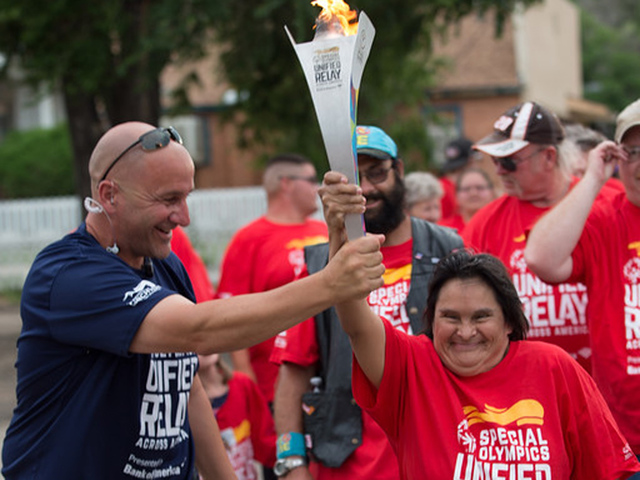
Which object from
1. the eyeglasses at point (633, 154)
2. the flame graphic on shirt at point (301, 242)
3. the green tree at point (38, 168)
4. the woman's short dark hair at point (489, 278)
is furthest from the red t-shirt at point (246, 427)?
the green tree at point (38, 168)

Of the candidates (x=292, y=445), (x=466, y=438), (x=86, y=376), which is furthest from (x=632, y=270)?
(x=86, y=376)

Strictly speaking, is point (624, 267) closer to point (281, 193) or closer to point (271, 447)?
point (271, 447)

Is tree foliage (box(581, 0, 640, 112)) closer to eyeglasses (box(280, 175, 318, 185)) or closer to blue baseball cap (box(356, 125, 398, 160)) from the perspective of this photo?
eyeglasses (box(280, 175, 318, 185))

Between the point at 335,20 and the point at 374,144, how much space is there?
1.32m

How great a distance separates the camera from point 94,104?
39.2 ft

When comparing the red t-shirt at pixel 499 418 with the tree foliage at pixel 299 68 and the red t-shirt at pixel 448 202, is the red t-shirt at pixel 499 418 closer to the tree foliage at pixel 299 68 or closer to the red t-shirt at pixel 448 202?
the red t-shirt at pixel 448 202

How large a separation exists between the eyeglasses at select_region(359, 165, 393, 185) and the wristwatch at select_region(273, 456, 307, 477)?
4.00 feet

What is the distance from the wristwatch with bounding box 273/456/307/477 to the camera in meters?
3.69

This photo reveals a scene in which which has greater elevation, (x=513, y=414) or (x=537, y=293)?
(x=537, y=293)

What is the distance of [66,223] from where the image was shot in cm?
1756

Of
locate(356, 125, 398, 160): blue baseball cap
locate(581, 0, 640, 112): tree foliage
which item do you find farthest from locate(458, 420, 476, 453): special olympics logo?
locate(581, 0, 640, 112): tree foliage

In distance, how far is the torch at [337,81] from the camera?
91.0 inches

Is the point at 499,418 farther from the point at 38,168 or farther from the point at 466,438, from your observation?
the point at 38,168

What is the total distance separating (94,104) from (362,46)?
10.2 metres
